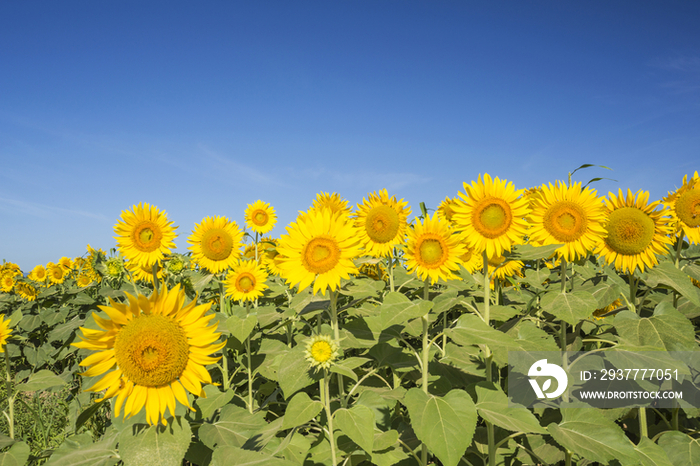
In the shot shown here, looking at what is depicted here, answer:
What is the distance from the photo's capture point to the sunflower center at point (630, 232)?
9.43 ft

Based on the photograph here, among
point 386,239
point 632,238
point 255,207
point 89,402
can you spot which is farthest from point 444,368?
point 255,207

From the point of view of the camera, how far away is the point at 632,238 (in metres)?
2.89

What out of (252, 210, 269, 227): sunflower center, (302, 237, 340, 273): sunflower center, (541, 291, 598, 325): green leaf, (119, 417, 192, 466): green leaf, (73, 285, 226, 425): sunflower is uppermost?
(252, 210, 269, 227): sunflower center

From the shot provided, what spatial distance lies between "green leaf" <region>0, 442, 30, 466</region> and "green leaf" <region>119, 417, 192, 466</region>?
122 cm

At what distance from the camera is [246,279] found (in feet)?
15.5

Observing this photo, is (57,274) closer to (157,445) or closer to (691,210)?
(157,445)

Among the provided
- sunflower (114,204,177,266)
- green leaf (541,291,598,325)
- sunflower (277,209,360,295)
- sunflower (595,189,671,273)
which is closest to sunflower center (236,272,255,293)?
sunflower (114,204,177,266)

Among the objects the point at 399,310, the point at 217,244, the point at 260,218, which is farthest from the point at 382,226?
the point at 260,218

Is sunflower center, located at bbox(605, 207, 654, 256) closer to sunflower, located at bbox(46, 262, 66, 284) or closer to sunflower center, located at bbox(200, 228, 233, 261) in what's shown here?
sunflower center, located at bbox(200, 228, 233, 261)

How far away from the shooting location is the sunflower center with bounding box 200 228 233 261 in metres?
4.70

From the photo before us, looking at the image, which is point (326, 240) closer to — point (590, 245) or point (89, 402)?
point (590, 245)

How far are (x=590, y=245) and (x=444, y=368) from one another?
1453 mm

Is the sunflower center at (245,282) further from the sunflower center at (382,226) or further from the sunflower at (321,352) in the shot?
the sunflower at (321,352)

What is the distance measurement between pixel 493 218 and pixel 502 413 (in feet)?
4.05
